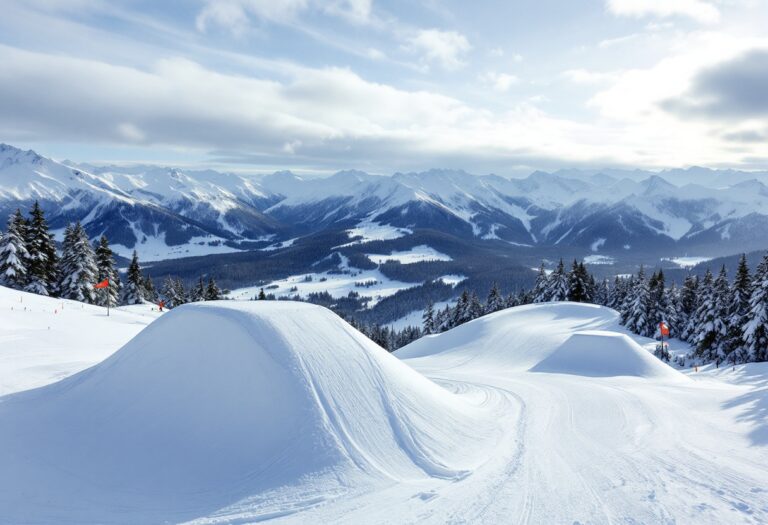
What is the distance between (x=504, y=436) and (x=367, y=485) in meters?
3.92

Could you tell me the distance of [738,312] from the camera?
115ft

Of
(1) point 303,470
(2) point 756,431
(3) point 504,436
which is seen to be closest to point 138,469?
(1) point 303,470

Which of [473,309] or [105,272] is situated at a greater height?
[105,272]

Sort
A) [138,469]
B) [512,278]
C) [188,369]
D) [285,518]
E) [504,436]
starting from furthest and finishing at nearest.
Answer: [512,278] < [504,436] < [188,369] < [138,469] < [285,518]

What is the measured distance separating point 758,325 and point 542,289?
2861cm

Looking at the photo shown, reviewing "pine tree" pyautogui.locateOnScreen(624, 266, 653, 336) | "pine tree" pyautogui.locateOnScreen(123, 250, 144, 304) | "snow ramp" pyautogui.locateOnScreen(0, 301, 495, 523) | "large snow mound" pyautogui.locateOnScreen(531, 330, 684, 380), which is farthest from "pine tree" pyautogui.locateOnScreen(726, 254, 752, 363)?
"pine tree" pyautogui.locateOnScreen(123, 250, 144, 304)

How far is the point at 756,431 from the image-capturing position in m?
9.73

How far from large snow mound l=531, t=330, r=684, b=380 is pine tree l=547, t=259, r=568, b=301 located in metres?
35.5

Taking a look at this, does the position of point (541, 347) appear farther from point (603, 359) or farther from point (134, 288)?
point (134, 288)

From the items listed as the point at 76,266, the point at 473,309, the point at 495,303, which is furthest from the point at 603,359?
the point at 76,266

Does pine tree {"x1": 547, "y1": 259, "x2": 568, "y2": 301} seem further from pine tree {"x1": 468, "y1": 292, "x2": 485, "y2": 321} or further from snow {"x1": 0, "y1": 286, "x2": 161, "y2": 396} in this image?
snow {"x1": 0, "y1": 286, "x2": 161, "y2": 396}

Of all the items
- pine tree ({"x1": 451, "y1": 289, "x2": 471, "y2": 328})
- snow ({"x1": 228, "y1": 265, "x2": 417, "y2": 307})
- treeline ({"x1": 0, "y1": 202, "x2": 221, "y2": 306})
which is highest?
treeline ({"x1": 0, "y1": 202, "x2": 221, "y2": 306})

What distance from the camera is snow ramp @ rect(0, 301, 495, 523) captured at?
254 inches

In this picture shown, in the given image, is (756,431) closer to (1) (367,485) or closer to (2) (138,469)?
(1) (367,485)
